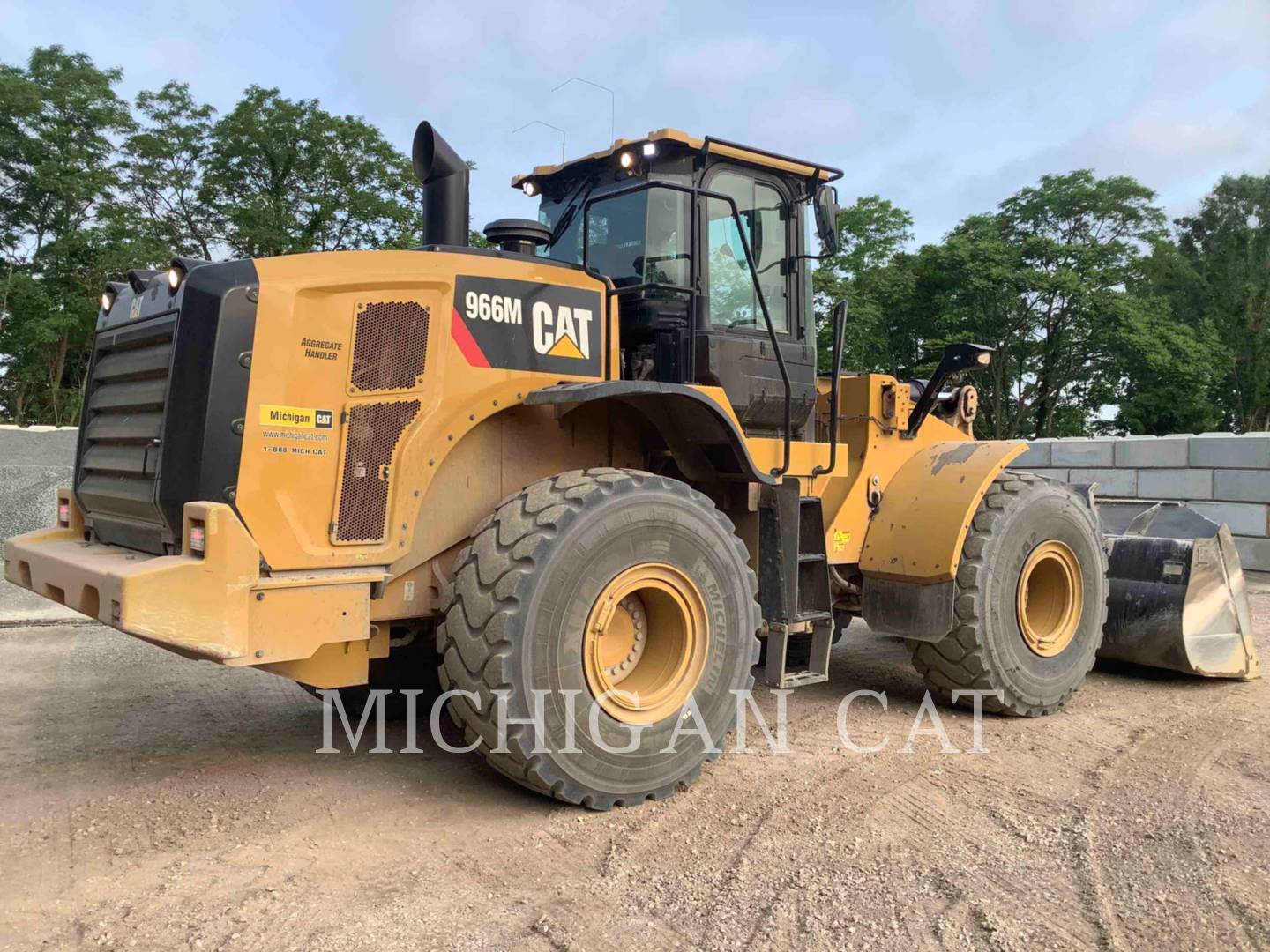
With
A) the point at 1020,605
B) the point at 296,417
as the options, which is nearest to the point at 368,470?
the point at 296,417

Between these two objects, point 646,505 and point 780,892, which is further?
point 646,505

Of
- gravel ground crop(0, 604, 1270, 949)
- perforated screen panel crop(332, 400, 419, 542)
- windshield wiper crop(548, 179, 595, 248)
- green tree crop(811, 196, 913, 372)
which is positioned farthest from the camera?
green tree crop(811, 196, 913, 372)

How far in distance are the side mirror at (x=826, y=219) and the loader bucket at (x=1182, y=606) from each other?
10.4ft

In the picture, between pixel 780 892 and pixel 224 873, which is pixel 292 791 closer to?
pixel 224 873

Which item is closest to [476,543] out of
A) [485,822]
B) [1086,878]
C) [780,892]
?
[485,822]

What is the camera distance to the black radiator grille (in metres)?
3.88

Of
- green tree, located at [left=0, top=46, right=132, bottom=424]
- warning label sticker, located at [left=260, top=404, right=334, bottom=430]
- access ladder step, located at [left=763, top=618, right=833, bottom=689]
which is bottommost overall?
access ladder step, located at [left=763, top=618, right=833, bottom=689]

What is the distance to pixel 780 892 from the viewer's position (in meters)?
3.29

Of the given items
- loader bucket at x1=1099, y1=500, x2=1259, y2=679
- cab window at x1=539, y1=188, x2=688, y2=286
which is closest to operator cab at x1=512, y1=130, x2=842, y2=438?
cab window at x1=539, y1=188, x2=688, y2=286

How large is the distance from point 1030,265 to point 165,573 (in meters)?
32.6

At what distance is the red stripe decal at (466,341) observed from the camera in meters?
3.96

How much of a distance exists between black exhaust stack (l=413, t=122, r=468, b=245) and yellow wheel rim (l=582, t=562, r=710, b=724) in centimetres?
187

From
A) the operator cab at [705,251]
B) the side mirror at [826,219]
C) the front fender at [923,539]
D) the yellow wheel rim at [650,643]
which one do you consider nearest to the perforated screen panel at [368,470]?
the yellow wheel rim at [650,643]

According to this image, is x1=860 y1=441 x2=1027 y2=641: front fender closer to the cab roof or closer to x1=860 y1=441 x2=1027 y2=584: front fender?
x1=860 y1=441 x2=1027 y2=584: front fender
